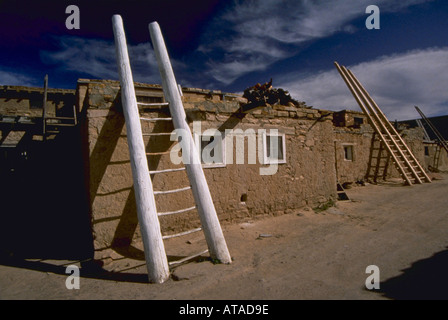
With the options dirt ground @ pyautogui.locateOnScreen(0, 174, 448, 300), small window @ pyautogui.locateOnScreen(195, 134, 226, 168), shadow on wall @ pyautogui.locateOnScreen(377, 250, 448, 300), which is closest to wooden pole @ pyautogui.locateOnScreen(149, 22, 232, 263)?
dirt ground @ pyautogui.locateOnScreen(0, 174, 448, 300)

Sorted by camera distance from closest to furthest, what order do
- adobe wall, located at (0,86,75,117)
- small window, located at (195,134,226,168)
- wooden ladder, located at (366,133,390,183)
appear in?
small window, located at (195,134,226,168)
wooden ladder, located at (366,133,390,183)
adobe wall, located at (0,86,75,117)

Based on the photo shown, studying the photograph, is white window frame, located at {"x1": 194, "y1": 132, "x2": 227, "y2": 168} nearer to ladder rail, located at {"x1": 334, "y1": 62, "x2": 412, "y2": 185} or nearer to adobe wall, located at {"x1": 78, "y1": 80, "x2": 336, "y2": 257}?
adobe wall, located at {"x1": 78, "y1": 80, "x2": 336, "y2": 257}

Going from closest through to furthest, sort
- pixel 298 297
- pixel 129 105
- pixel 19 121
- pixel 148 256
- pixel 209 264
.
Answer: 1. pixel 298 297
2. pixel 148 256
3. pixel 209 264
4. pixel 129 105
5. pixel 19 121

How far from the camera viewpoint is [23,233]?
19.0 ft

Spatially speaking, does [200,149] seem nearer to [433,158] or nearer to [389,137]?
[389,137]

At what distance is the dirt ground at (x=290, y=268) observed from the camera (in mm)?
2682

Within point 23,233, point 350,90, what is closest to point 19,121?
point 23,233

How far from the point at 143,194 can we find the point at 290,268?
2.25 meters

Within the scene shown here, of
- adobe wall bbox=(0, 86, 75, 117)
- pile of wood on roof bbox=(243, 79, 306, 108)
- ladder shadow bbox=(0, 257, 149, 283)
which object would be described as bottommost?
ladder shadow bbox=(0, 257, 149, 283)

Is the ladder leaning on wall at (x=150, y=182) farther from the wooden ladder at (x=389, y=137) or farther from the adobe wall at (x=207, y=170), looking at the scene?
the wooden ladder at (x=389, y=137)

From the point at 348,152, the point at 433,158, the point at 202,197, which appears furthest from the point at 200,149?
the point at 433,158

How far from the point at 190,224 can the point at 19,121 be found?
572cm

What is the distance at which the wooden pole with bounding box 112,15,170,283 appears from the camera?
9.39ft
